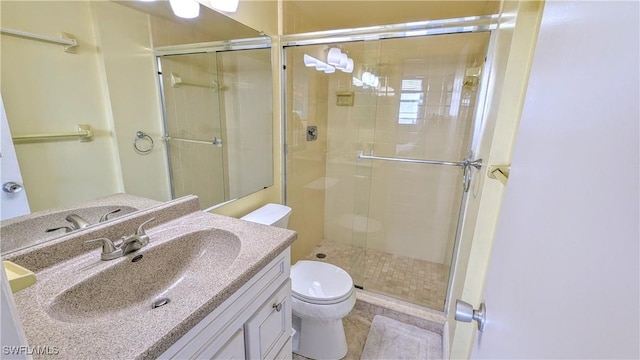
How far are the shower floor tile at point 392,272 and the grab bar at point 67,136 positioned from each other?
6.48 ft

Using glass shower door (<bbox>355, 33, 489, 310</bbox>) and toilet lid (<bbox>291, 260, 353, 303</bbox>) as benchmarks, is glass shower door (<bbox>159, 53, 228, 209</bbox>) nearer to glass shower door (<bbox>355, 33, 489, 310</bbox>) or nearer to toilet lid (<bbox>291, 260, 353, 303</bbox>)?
toilet lid (<bbox>291, 260, 353, 303</bbox>)

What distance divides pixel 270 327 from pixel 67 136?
0.96 metres

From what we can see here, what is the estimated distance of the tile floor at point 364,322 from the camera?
1.63 meters

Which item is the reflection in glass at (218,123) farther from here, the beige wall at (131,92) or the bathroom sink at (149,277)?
the bathroom sink at (149,277)

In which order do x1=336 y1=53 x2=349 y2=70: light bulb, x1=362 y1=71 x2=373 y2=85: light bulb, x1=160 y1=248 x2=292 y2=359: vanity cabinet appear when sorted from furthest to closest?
1. x1=362 y1=71 x2=373 y2=85: light bulb
2. x1=336 y1=53 x2=349 y2=70: light bulb
3. x1=160 y1=248 x2=292 y2=359: vanity cabinet

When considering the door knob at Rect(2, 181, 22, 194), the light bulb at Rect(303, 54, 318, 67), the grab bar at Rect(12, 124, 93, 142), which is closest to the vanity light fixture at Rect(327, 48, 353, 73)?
the light bulb at Rect(303, 54, 318, 67)

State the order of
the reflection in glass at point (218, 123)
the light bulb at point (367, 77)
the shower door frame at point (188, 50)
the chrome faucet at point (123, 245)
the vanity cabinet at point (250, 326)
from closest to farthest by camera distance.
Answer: the vanity cabinet at point (250, 326) → the chrome faucet at point (123, 245) → the shower door frame at point (188, 50) → the reflection in glass at point (218, 123) → the light bulb at point (367, 77)

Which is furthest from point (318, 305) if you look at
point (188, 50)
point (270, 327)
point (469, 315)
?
point (188, 50)

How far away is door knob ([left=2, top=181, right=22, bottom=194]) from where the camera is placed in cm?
74

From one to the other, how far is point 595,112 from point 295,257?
2266 mm

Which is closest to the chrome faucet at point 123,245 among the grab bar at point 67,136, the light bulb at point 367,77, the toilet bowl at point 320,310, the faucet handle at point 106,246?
the faucet handle at point 106,246

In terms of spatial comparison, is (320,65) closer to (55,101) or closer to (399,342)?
(55,101)

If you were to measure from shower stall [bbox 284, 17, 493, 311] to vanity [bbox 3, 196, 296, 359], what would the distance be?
1.15 meters

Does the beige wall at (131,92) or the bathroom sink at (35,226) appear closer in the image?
the bathroom sink at (35,226)
